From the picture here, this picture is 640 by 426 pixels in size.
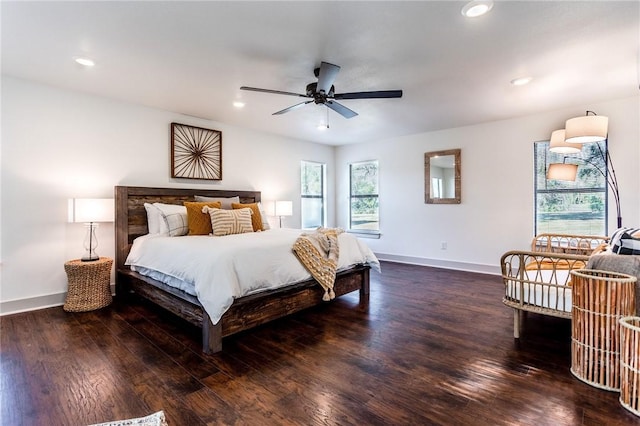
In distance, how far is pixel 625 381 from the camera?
5.51 ft

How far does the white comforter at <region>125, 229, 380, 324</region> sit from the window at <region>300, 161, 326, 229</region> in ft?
10.3

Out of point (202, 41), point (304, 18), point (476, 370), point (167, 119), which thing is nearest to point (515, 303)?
point (476, 370)

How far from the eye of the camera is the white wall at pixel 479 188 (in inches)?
156

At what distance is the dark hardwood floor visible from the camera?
1.67m

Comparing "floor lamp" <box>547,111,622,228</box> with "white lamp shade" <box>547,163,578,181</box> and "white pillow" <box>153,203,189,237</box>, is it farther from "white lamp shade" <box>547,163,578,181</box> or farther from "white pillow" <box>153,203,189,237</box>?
"white pillow" <box>153,203,189,237</box>

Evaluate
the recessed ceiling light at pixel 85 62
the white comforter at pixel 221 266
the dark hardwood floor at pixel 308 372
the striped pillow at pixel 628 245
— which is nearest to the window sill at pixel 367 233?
the white comforter at pixel 221 266

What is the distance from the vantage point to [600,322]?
1.88 meters

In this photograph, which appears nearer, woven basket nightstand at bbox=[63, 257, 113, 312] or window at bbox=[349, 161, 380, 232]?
woven basket nightstand at bbox=[63, 257, 113, 312]

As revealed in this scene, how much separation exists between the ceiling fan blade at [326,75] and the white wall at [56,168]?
262cm

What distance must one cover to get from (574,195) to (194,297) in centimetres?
493

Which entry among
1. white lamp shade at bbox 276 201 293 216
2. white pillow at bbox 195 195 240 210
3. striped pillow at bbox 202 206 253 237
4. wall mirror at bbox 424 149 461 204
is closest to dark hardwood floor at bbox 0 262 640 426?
striped pillow at bbox 202 206 253 237

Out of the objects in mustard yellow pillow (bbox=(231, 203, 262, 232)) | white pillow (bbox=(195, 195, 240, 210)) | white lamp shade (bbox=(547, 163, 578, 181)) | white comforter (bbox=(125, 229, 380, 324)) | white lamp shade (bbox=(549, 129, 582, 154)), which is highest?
white lamp shade (bbox=(549, 129, 582, 154))

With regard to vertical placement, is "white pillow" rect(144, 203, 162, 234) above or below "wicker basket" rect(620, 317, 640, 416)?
above

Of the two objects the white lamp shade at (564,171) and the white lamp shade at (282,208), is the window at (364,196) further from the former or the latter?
the white lamp shade at (564,171)
